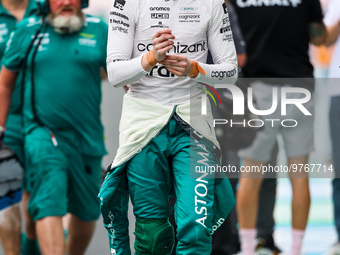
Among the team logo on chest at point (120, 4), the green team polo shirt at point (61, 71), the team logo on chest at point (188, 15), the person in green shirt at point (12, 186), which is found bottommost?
the person in green shirt at point (12, 186)

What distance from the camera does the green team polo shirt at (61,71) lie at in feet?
19.3

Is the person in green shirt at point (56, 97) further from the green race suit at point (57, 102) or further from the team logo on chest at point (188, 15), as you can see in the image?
the team logo on chest at point (188, 15)

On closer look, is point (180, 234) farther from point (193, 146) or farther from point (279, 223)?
point (279, 223)

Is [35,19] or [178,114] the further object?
[35,19]

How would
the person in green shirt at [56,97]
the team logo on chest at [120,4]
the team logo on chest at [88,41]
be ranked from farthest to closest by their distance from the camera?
the team logo on chest at [88,41] < the person in green shirt at [56,97] < the team logo on chest at [120,4]

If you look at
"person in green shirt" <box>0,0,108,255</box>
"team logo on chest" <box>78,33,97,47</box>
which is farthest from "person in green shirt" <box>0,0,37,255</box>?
"team logo on chest" <box>78,33,97,47</box>

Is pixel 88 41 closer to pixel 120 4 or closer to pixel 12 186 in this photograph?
pixel 12 186

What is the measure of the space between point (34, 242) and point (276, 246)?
1.90m

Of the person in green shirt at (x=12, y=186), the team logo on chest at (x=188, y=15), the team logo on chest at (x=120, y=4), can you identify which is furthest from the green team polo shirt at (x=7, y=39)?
the team logo on chest at (x=188, y=15)

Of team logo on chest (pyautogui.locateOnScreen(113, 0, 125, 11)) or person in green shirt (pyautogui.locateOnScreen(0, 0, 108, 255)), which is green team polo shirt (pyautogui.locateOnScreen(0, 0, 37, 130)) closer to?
person in green shirt (pyautogui.locateOnScreen(0, 0, 108, 255))

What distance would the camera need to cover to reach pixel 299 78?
5734mm

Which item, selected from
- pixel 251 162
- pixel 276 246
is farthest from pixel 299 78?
pixel 276 246

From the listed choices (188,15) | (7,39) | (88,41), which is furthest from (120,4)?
(7,39)

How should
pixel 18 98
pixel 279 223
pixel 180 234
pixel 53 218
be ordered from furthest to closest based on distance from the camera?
pixel 279 223 < pixel 18 98 < pixel 53 218 < pixel 180 234
